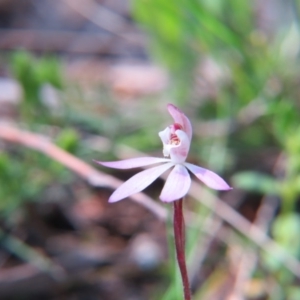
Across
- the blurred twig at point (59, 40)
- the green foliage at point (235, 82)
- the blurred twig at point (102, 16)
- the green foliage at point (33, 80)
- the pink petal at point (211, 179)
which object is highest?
the pink petal at point (211, 179)

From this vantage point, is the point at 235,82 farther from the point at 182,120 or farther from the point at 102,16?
the point at 102,16

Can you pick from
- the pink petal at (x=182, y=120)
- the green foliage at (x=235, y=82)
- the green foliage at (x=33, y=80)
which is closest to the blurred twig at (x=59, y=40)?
the green foliage at (x=235, y=82)

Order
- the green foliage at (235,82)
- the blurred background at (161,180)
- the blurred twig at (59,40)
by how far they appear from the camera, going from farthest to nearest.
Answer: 1. the blurred twig at (59,40)
2. the green foliage at (235,82)
3. the blurred background at (161,180)

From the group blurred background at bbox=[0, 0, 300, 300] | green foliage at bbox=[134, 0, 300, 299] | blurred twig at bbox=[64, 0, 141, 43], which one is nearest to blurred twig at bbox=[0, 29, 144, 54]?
blurred twig at bbox=[64, 0, 141, 43]

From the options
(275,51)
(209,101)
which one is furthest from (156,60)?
(275,51)

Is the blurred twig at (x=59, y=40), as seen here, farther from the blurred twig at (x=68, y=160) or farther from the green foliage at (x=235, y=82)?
the blurred twig at (x=68, y=160)

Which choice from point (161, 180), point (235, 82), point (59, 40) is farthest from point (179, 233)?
point (59, 40)

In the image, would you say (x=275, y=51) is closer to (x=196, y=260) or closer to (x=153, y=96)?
(x=153, y=96)
